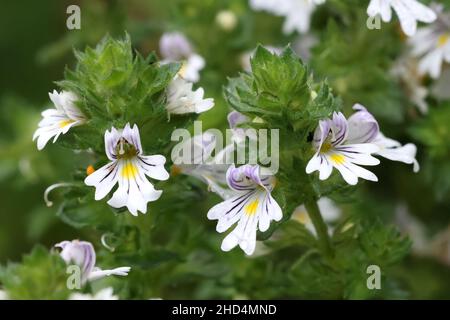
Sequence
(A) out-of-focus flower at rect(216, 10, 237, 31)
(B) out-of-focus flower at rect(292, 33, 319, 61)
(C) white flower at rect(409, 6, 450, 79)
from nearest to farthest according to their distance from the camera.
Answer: (C) white flower at rect(409, 6, 450, 79), (A) out-of-focus flower at rect(216, 10, 237, 31), (B) out-of-focus flower at rect(292, 33, 319, 61)

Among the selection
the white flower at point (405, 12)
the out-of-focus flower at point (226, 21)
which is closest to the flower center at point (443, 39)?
the white flower at point (405, 12)

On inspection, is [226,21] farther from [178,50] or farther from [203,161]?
[203,161]

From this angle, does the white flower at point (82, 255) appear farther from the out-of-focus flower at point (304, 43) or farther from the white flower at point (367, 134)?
the out-of-focus flower at point (304, 43)

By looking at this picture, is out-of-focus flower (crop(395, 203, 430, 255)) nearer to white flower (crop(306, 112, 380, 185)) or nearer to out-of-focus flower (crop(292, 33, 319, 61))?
out-of-focus flower (crop(292, 33, 319, 61))

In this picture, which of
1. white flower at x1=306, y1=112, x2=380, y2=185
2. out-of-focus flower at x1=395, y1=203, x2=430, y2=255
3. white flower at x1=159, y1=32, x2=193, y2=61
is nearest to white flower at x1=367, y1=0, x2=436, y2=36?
white flower at x1=306, y1=112, x2=380, y2=185
